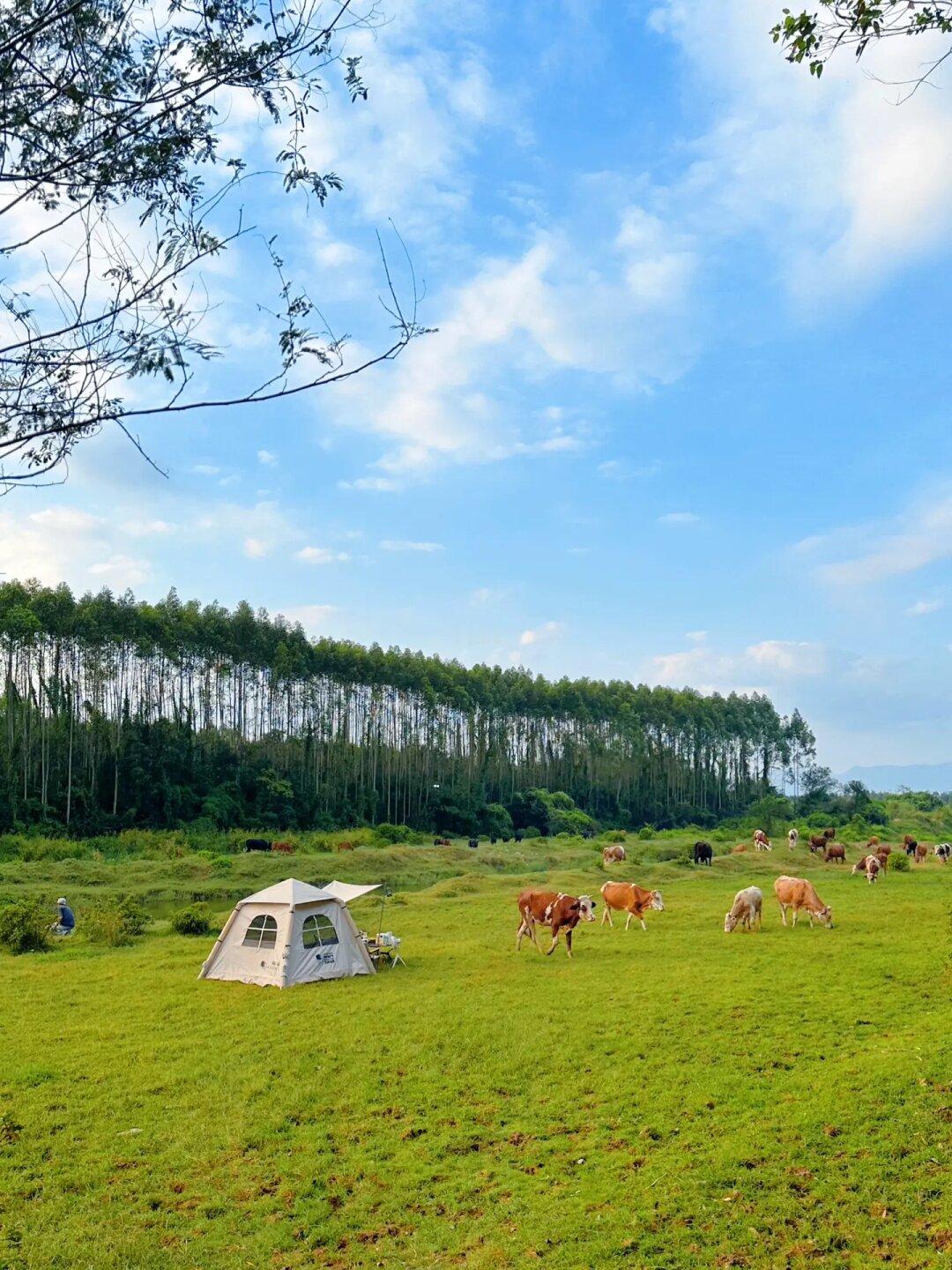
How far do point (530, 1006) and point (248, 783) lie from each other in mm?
41613

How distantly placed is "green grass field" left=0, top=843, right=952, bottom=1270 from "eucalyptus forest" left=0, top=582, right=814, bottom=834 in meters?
32.3

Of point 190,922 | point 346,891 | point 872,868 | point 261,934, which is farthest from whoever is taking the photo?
point 872,868

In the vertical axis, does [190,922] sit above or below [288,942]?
below

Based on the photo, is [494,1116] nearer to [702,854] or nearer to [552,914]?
[552,914]

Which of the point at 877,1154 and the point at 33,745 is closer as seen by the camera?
the point at 877,1154

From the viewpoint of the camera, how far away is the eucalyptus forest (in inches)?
1769

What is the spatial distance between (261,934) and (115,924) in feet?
22.1

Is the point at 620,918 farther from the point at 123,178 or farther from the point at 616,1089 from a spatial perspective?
the point at 123,178

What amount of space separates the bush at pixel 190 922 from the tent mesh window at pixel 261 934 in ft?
20.1

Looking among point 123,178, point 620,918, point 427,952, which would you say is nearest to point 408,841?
point 620,918

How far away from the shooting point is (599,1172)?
7.73 meters

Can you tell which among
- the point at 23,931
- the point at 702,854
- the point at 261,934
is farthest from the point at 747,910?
the point at 23,931

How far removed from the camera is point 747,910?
60.4ft

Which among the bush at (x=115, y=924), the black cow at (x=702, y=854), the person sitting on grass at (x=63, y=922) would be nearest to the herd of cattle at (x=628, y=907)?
the bush at (x=115, y=924)
